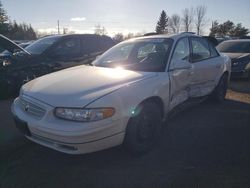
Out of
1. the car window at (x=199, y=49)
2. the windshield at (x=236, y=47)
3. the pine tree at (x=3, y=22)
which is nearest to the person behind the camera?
the car window at (x=199, y=49)

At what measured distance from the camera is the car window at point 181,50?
4598 millimetres

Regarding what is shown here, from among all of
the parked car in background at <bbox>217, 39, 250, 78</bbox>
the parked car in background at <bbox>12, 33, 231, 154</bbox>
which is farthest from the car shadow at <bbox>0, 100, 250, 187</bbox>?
the parked car in background at <bbox>217, 39, 250, 78</bbox>

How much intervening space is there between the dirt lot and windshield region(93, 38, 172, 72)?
3.80 feet

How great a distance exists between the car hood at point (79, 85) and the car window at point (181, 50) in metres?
0.71

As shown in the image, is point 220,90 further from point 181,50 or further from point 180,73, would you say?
point 180,73

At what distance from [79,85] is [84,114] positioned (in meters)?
0.62

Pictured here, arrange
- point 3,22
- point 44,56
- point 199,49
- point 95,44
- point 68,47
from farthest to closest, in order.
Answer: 1. point 3,22
2. point 95,44
3. point 68,47
4. point 44,56
5. point 199,49

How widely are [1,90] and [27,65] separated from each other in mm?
826

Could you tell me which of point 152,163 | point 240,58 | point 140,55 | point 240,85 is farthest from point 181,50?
point 240,58

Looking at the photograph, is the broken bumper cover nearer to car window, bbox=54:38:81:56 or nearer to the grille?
the grille

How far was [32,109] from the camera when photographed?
11.7ft

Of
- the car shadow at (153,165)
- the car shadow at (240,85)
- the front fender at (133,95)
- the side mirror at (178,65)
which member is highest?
the side mirror at (178,65)

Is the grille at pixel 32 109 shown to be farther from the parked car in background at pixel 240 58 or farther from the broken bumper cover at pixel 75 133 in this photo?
the parked car in background at pixel 240 58

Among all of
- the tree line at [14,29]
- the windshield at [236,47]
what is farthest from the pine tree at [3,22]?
the windshield at [236,47]
